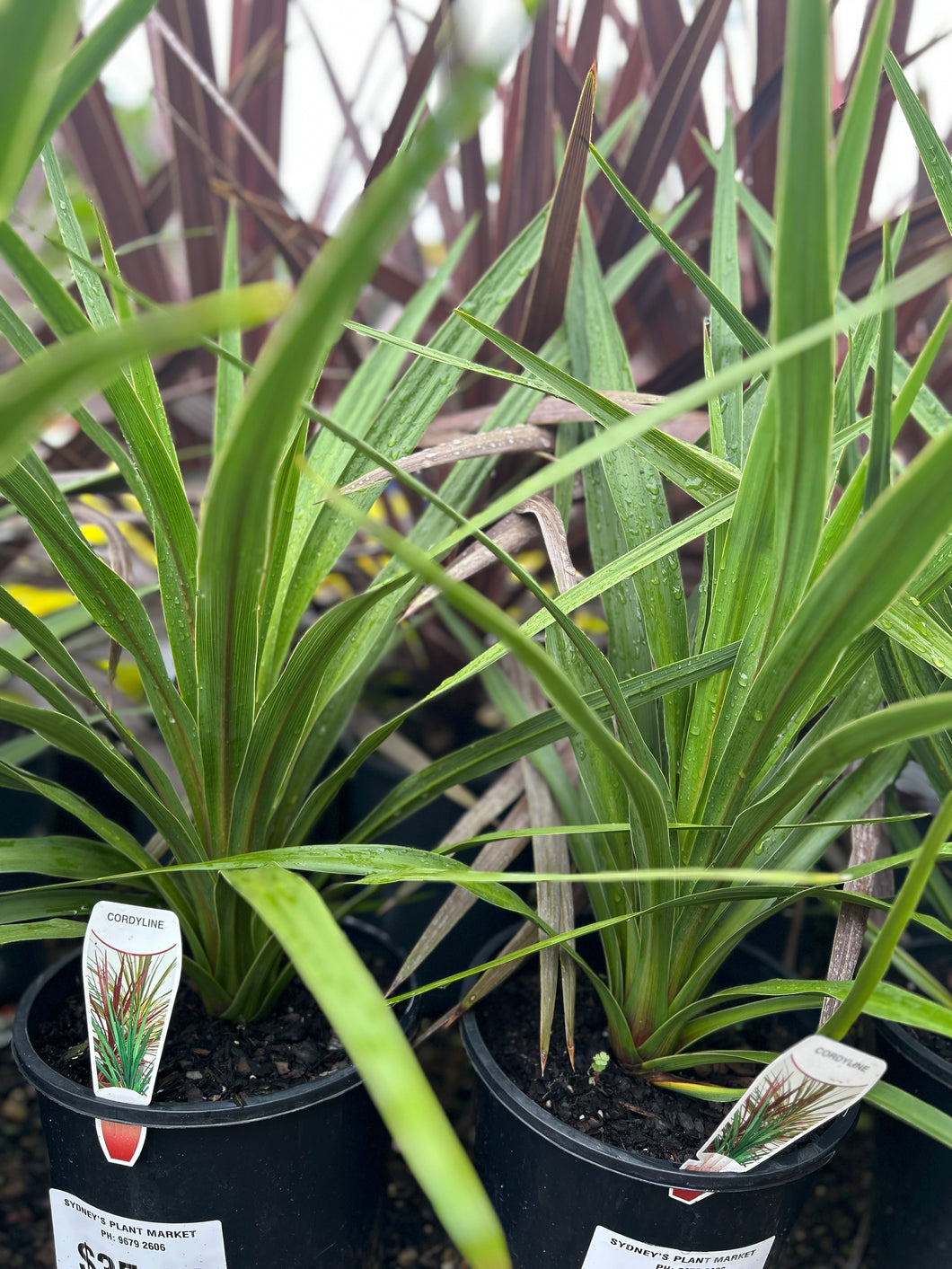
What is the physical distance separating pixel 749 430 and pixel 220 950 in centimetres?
49

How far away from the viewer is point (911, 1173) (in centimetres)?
59

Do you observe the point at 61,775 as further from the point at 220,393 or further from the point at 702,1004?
the point at 702,1004

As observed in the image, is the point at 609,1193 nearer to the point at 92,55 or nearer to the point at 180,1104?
the point at 180,1104

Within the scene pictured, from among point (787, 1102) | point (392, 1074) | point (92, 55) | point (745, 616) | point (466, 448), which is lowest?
point (787, 1102)

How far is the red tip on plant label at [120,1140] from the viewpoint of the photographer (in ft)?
1.57

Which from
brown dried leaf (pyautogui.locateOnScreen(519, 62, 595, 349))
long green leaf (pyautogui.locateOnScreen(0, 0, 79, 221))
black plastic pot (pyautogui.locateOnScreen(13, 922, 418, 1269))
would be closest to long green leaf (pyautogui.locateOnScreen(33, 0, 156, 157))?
long green leaf (pyautogui.locateOnScreen(0, 0, 79, 221))

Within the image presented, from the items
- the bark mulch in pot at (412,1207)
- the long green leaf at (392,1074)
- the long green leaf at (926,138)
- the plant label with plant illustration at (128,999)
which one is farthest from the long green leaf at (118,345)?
the bark mulch in pot at (412,1207)

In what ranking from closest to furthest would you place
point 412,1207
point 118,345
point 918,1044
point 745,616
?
point 118,345
point 745,616
point 918,1044
point 412,1207

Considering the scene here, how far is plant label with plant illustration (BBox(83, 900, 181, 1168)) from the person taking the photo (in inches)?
18.1

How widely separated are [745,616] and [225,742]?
0.95 feet

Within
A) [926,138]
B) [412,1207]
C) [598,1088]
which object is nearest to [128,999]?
[598,1088]

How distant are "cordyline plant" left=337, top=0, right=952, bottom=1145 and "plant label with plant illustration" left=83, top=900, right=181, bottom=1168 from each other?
15 centimetres

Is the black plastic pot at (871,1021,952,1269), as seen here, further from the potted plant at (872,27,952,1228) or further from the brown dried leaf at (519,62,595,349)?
the brown dried leaf at (519,62,595,349)

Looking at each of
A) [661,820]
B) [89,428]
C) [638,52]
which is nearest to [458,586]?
[661,820]
